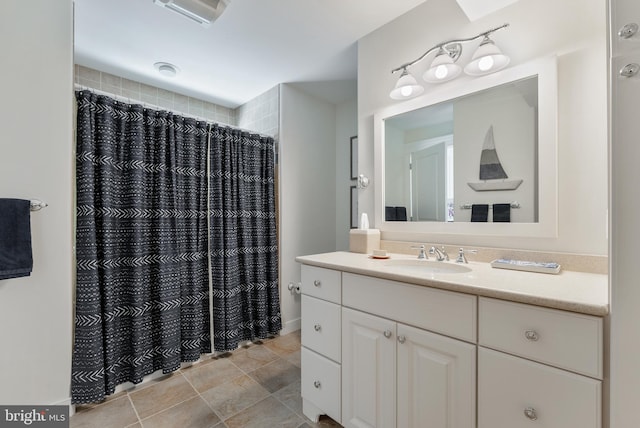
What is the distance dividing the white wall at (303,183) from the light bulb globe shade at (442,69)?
1.49 meters

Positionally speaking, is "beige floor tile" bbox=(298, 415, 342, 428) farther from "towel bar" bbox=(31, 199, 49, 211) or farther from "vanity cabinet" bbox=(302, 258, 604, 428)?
"towel bar" bbox=(31, 199, 49, 211)

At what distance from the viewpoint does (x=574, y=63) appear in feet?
3.76

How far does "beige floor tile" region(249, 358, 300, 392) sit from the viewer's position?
1.82 meters

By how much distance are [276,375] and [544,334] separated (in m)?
1.70

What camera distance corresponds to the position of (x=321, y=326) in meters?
1.42

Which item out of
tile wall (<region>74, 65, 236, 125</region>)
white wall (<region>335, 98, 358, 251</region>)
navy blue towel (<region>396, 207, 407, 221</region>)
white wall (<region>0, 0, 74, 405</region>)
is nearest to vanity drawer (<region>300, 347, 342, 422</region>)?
navy blue towel (<region>396, 207, 407, 221</region>)

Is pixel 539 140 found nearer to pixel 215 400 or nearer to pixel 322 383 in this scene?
Answer: pixel 322 383

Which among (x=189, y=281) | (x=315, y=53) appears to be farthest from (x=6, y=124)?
(x=315, y=53)

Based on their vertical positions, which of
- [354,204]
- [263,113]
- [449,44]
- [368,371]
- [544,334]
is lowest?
[368,371]

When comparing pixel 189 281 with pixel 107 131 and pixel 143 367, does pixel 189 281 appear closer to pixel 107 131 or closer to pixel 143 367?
pixel 143 367

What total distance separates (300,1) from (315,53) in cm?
53

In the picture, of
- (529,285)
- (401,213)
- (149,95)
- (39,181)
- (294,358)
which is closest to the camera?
(529,285)

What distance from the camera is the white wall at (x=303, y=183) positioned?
2641 millimetres

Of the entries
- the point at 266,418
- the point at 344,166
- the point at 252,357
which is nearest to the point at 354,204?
the point at 344,166
